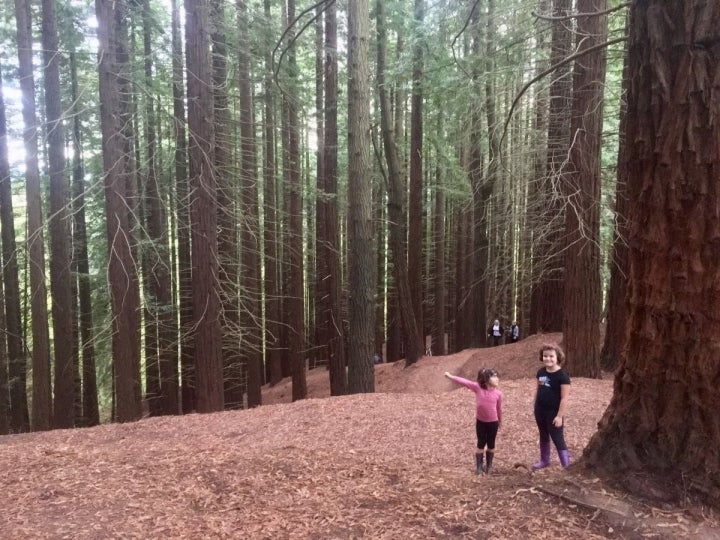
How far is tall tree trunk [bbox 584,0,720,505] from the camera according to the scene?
10.2 feet

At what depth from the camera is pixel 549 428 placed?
4734 mm

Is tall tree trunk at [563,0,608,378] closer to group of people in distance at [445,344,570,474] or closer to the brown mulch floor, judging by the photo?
the brown mulch floor

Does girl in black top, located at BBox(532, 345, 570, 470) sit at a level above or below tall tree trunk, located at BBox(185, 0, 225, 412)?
below

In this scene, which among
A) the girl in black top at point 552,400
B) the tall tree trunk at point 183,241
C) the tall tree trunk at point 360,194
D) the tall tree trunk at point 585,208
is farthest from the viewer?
the tall tree trunk at point 183,241

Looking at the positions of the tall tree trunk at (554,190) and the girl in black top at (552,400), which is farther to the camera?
the tall tree trunk at (554,190)

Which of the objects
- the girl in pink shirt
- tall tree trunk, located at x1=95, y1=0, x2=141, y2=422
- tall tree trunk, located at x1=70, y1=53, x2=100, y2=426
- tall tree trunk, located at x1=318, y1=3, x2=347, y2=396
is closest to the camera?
the girl in pink shirt

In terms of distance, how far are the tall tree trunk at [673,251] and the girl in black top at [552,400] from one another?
112 centimetres

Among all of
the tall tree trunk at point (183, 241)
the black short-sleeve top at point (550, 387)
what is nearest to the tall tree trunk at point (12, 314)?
the tall tree trunk at point (183, 241)

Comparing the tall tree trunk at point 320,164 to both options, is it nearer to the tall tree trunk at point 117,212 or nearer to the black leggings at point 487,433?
the tall tree trunk at point 117,212

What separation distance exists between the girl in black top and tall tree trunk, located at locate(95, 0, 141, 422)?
7.55 m

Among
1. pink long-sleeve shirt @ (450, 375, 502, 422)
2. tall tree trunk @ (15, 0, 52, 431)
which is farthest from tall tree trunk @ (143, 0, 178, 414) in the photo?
pink long-sleeve shirt @ (450, 375, 502, 422)

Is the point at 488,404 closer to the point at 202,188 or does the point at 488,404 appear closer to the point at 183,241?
the point at 202,188

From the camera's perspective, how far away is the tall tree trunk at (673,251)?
311 cm

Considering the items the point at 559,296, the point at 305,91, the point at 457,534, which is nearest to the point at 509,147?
the point at 559,296
